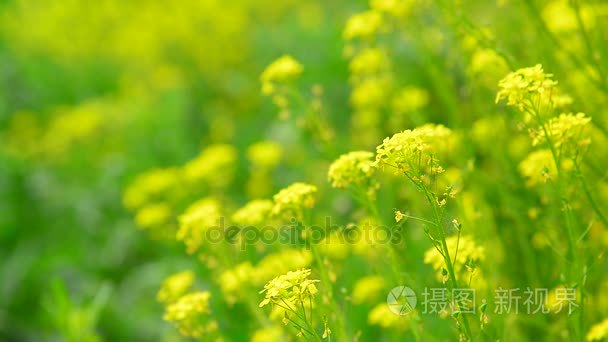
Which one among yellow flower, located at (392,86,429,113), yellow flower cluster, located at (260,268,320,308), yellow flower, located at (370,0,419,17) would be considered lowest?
yellow flower cluster, located at (260,268,320,308)

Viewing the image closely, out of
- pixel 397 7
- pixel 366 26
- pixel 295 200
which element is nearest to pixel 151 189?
pixel 366 26

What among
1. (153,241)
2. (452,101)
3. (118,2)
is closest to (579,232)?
(452,101)

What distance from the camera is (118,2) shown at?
7.48m

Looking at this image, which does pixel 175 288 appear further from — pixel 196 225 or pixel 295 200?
pixel 295 200

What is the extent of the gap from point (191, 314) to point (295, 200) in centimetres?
43

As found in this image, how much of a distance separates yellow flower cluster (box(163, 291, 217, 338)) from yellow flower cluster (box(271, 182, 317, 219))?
33 centimetres

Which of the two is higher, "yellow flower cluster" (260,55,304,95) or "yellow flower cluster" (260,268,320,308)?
"yellow flower cluster" (260,55,304,95)

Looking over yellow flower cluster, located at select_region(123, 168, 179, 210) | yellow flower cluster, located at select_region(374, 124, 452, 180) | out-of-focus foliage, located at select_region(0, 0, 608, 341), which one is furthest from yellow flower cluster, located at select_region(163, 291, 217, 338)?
yellow flower cluster, located at select_region(123, 168, 179, 210)

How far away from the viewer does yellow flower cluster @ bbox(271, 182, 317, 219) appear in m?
2.02

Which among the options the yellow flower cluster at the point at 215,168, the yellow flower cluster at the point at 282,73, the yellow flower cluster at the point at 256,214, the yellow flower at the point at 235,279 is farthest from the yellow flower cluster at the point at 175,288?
the yellow flower cluster at the point at 215,168

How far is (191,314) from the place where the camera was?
6.97 ft

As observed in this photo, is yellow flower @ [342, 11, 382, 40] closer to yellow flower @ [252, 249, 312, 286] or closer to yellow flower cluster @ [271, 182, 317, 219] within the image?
yellow flower @ [252, 249, 312, 286]

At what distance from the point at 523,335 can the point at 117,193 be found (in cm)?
280

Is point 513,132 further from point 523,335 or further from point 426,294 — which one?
point 426,294
